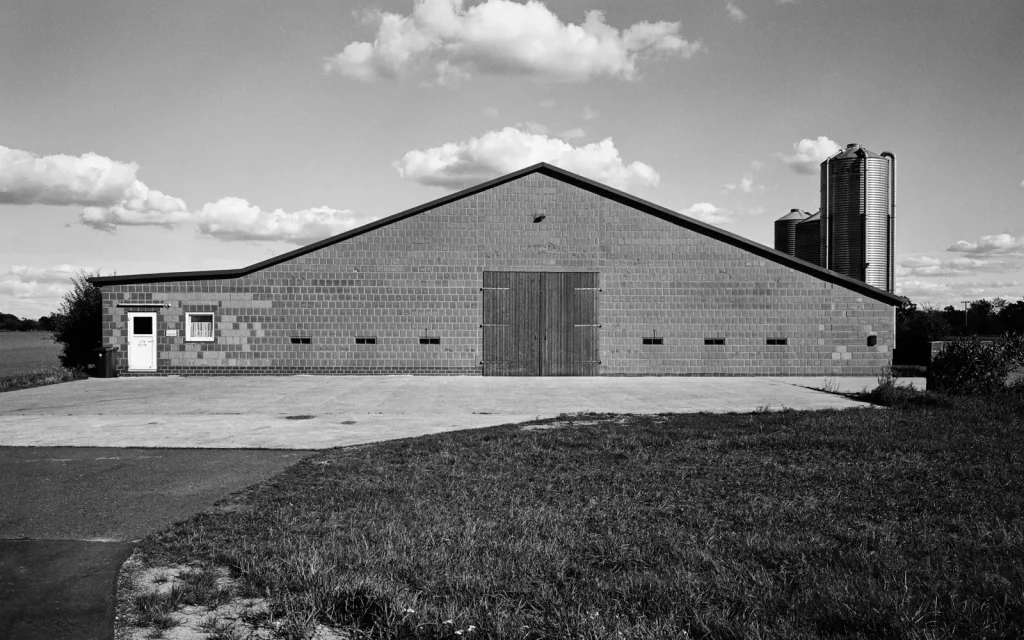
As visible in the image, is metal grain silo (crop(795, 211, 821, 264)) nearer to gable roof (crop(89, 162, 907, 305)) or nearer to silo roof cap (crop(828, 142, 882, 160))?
silo roof cap (crop(828, 142, 882, 160))

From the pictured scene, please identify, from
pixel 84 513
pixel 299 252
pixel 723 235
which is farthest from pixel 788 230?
pixel 84 513

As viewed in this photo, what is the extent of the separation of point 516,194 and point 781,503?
1771cm

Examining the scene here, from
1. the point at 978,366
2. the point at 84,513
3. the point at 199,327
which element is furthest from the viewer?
the point at 199,327

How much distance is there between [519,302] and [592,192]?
13.9 ft

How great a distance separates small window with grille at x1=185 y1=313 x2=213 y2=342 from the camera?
22.8m

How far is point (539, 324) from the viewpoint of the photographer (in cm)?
2333

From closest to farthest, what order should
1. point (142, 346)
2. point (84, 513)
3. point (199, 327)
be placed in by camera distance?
point (84, 513) → point (142, 346) → point (199, 327)

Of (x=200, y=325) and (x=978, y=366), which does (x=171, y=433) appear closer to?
(x=200, y=325)

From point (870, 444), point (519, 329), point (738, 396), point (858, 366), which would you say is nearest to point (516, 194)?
point (519, 329)

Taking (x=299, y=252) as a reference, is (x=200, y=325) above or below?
below

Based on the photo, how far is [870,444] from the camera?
30.8 ft

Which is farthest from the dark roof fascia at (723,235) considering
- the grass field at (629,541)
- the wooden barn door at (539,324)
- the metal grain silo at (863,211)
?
the grass field at (629,541)

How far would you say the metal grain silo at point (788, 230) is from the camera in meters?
35.3

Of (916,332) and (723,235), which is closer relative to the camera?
(723,235)
